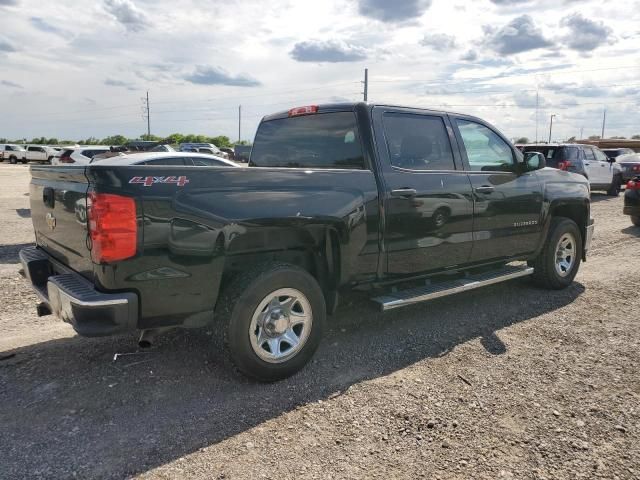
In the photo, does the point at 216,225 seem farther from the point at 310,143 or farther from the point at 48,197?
the point at 310,143

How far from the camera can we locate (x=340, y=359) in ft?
13.4

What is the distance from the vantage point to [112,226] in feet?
9.56

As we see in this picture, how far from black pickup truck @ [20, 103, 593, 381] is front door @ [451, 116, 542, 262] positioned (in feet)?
0.05

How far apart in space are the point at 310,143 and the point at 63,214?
2140 mm

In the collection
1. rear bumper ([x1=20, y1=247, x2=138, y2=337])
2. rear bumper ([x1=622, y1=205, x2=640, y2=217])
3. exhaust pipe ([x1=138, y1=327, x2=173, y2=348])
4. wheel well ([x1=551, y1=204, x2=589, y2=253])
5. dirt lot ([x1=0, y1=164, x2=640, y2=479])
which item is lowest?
dirt lot ([x1=0, y1=164, x2=640, y2=479])

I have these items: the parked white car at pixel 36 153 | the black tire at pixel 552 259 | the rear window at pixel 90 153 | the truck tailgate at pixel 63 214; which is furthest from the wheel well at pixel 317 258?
the parked white car at pixel 36 153

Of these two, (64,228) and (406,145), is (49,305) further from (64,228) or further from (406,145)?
(406,145)

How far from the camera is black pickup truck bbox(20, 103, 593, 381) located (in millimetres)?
3012

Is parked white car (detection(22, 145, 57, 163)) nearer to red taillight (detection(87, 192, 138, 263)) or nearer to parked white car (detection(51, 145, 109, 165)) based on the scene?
parked white car (detection(51, 145, 109, 165))

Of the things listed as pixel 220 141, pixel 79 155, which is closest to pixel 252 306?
pixel 79 155

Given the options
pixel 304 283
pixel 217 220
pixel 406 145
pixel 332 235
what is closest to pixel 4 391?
pixel 217 220

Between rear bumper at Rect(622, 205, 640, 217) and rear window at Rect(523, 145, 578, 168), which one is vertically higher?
rear window at Rect(523, 145, 578, 168)

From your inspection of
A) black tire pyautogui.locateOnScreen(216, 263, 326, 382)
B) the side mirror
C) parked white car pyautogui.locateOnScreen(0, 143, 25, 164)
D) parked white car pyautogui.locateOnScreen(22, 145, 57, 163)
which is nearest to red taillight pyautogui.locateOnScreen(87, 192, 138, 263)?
black tire pyautogui.locateOnScreen(216, 263, 326, 382)

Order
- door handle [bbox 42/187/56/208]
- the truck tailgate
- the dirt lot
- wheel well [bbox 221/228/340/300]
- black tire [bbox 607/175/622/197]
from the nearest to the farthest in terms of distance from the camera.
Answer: the dirt lot, the truck tailgate, door handle [bbox 42/187/56/208], wheel well [bbox 221/228/340/300], black tire [bbox 607/175/622/197]
